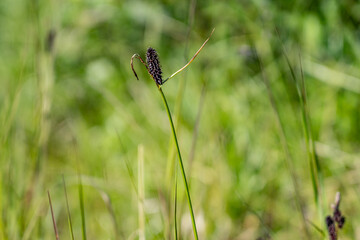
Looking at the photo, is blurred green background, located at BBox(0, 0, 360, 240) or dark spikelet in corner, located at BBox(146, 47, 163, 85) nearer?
dark spikelet in corner, located at BBox(146, 47, 163, 85)

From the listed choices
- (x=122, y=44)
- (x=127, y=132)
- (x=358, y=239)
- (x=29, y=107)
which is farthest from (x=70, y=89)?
(x=358, y=239)

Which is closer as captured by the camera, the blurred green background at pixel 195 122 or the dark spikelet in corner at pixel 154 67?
the dark spikelet in corner at pixel 154 67

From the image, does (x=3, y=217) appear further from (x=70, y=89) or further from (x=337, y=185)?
(x=70, y=89)

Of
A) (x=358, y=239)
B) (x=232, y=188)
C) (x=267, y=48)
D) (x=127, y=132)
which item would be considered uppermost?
(x=267, y=48)

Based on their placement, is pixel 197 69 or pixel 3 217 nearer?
pixel 3 217

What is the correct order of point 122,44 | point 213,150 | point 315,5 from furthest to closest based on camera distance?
point 122,44 < point 315,5 < point 213,150

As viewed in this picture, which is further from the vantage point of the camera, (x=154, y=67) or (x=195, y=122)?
(x=195, y=122)

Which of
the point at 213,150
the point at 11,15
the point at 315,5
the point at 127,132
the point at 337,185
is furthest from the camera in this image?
the point at 11,15

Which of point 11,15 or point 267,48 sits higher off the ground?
point 11,15
